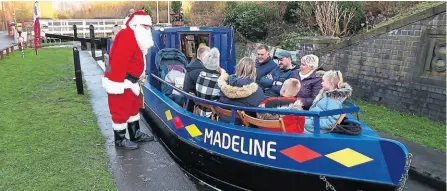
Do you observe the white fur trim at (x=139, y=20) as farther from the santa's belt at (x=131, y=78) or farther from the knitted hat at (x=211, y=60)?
the knitted hat at (x=211, y=60)

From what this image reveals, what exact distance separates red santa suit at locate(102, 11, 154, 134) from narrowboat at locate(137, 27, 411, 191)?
561mm

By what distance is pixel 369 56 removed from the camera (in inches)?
311

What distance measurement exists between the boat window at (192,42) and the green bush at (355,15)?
6290 mm

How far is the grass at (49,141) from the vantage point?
4160 mm

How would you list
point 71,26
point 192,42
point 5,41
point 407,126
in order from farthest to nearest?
point 5,41 → point 71,26 → point 192,42 → point 407,126

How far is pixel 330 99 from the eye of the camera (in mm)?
3461

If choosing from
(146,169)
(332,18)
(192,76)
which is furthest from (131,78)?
(332,18)

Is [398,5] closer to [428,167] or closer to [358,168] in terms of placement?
[428,167]

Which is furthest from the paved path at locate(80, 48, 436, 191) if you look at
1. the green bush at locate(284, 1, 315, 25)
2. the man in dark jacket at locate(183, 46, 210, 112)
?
the green bush at locate(284, 1, 315, 25)

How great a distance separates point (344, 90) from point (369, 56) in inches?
195

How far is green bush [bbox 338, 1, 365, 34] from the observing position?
38.5 ft

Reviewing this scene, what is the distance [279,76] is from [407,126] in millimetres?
2760

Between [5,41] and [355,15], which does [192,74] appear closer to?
[355,15]

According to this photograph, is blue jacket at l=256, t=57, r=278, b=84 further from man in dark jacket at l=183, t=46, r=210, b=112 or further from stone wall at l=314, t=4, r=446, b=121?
stone wall at l=314, t=4, r=446, b=121
